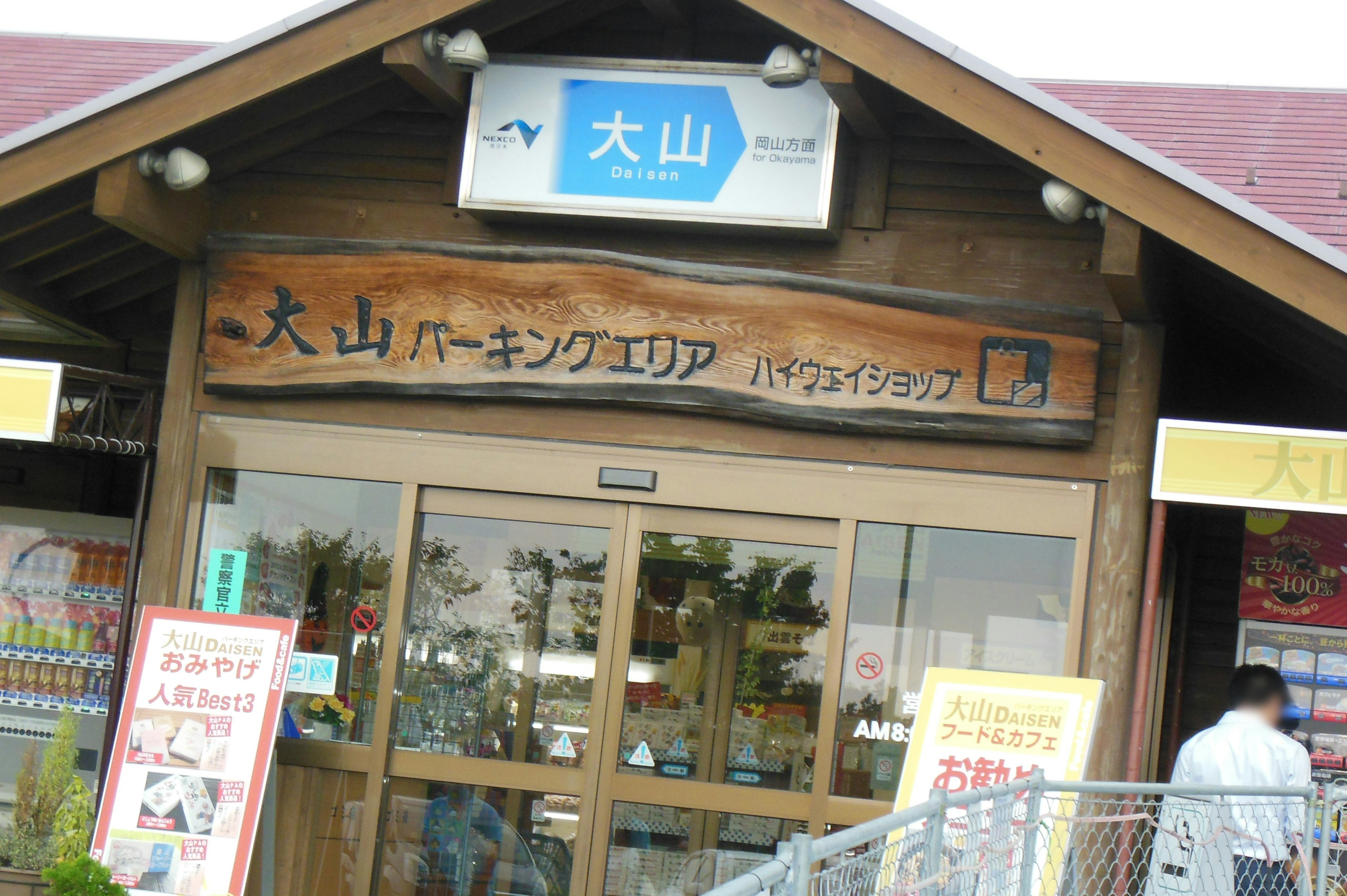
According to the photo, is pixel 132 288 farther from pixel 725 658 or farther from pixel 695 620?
pixel 725 658

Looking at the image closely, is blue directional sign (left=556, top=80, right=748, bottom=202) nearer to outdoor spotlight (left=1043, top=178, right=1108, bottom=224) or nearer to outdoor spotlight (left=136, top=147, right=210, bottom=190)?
outdoor spotlight (left=1043, top=178, right=1108, bottom=224)

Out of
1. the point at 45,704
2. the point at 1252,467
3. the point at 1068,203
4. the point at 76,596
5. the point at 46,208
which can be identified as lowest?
the point at 45,704

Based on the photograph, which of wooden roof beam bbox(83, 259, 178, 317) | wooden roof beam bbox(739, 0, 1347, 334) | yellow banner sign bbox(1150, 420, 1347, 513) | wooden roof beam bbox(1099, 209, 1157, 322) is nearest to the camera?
wooden roof beam bbox(739, 0, 1347, 334)

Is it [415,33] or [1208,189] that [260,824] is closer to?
[415,33]

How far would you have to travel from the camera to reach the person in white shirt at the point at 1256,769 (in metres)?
4.60

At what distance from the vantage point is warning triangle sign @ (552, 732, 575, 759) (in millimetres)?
5391

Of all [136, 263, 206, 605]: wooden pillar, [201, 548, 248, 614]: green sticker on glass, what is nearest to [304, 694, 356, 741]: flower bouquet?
[201, 548, 248, 614]: green sticker on glass

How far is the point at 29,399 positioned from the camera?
5250 mm

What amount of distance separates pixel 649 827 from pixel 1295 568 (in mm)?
3570

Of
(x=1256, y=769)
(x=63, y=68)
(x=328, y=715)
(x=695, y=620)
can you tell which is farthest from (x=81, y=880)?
(x=63, y=68)

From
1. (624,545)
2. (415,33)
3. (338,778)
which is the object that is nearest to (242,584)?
(338,778)

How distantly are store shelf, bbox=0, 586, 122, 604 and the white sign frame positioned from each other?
11.1 ft

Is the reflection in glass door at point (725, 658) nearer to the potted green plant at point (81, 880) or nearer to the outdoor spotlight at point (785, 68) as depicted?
the outdoor spotlight at point (785, 68)

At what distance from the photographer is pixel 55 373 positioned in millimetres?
5211
